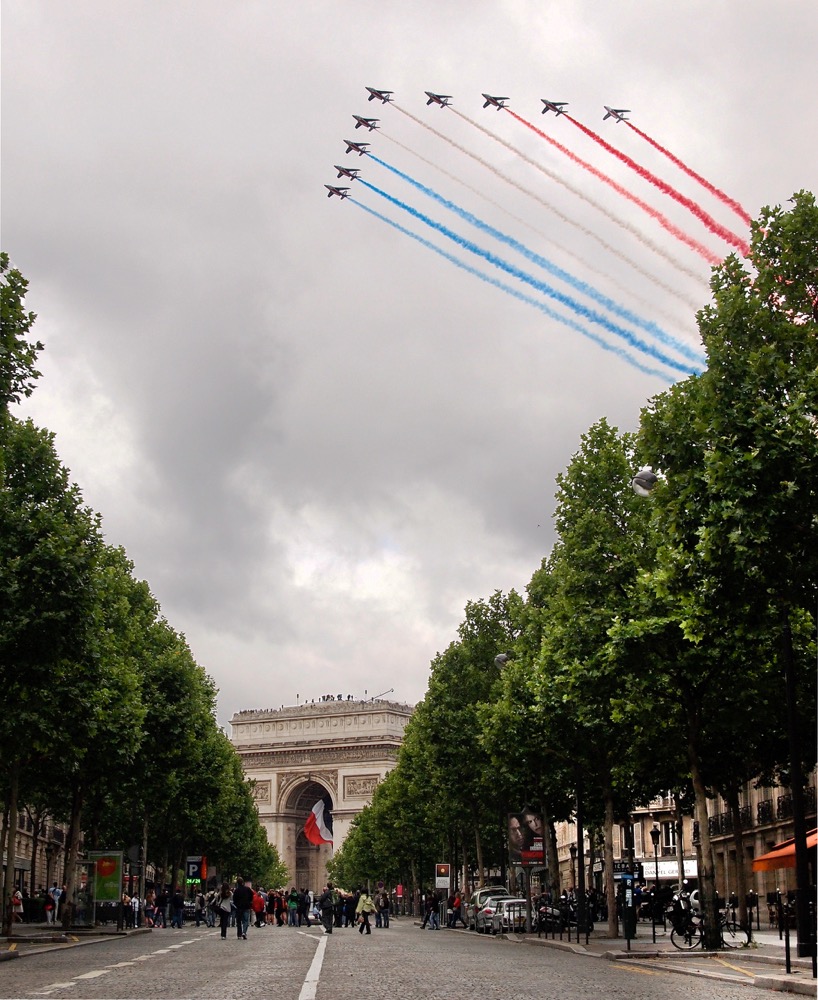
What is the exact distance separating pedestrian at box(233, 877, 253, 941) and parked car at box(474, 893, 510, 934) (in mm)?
15179

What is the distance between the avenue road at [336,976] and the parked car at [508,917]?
2131cm

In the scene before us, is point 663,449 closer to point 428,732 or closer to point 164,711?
point 164,711

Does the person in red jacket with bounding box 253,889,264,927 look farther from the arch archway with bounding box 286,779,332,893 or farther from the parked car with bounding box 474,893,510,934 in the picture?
the arch archway with bounding box 286,779,332,893

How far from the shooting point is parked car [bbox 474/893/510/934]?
5959cm

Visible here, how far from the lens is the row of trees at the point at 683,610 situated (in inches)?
926

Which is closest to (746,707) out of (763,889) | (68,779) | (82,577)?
(82,577)

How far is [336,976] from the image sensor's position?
896 inches

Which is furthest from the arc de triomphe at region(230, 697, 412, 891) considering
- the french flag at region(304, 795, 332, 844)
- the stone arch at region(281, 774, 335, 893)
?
the french flag at region(304, 795, 332, 844)

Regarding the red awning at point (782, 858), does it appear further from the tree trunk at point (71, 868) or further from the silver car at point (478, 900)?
the silver car at point (478, 900)

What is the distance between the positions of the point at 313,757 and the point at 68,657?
441 ft

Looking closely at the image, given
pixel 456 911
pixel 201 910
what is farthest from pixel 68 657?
pixel 201 910

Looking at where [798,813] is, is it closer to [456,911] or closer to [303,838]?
[456,911]

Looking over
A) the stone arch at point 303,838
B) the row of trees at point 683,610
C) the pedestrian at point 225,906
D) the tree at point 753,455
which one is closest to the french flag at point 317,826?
the row of trees at point 683,610

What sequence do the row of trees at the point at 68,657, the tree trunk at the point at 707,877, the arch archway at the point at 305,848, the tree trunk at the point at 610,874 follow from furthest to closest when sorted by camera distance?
1. the arch archway at the point at 305,848
2. the tree trunk at the point at 610,874
3. the tree trunk at the point at 707,877
4. the row of trees at the point at 68,657
